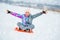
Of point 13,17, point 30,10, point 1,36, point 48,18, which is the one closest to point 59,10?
point 48,18

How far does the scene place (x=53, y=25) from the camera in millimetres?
1261

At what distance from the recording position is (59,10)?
49.0 inches

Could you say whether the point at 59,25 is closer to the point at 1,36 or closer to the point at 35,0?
the point at 35,0

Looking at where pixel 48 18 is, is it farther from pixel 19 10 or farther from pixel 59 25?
pixel 19 10

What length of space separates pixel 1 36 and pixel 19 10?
8.8 inches

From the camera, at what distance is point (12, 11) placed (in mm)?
1281

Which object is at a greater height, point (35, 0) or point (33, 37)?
point (35, 0)

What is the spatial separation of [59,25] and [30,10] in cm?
23

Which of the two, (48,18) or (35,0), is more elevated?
(35,0)

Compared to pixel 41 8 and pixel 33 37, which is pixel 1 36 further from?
pixel 41 8

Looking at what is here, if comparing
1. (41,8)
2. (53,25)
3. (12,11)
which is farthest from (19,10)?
(53,25)

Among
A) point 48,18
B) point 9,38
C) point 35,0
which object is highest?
point 35,0

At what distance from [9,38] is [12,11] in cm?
19

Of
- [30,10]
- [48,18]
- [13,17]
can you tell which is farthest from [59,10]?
[13,17]
